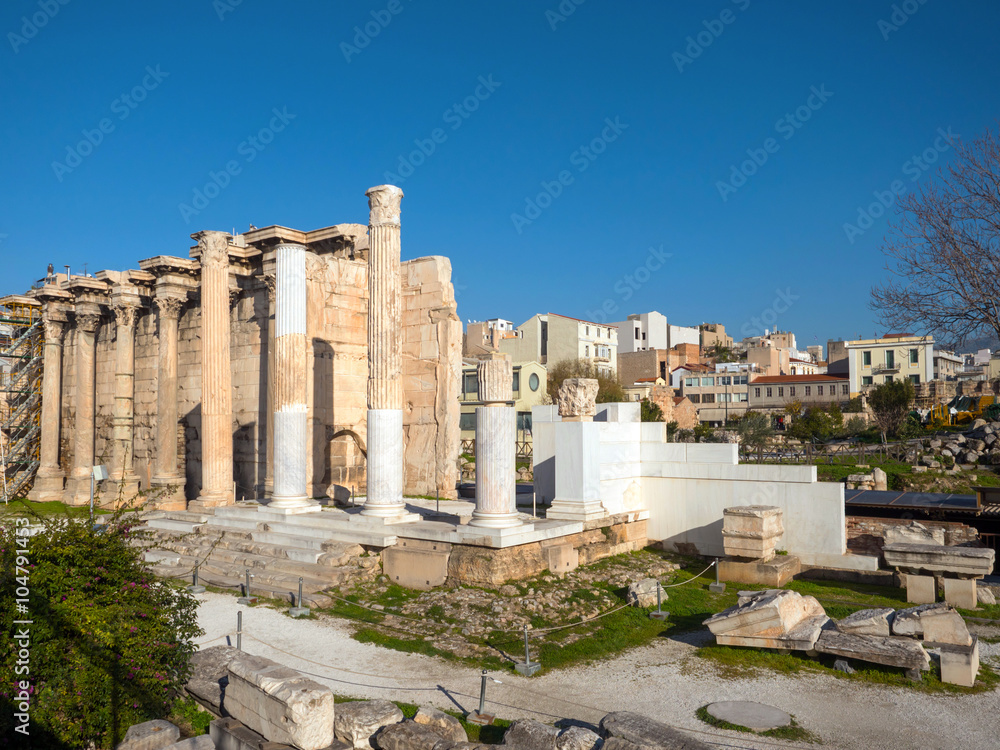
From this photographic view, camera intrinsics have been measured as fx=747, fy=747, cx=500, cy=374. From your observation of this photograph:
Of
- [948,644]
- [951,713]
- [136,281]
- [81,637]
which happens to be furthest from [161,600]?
[136,281]

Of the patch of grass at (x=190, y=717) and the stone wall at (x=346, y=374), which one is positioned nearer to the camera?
the patch of grass at (x=190, y=717)

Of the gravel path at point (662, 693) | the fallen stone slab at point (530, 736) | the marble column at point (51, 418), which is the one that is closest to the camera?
the fallen stone slab at point (530, 736)

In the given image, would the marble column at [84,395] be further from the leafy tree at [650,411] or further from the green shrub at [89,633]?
the leafy tree at [650,411]

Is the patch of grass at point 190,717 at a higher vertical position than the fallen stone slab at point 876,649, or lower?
lower

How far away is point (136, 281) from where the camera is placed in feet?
71.2

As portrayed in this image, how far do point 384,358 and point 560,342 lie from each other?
53.4 m

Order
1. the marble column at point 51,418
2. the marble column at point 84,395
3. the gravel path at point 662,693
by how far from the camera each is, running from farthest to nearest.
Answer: the marble column at point 51,418 < the marble column at point 84,395 < the gravel path at point 662,693

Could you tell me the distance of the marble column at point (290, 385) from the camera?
14.6 m

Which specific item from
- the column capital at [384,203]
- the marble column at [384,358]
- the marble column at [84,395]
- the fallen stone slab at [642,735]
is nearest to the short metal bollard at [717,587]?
the marble column at [384,358]

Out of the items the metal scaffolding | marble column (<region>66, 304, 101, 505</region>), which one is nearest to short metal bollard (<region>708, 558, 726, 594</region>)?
marble column (<region>66, 304, 101, 505</region>)

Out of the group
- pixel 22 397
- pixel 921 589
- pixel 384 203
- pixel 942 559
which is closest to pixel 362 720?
pixel 921 589

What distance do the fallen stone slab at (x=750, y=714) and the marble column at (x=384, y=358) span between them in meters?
7.14

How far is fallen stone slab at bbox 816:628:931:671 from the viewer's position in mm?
7629

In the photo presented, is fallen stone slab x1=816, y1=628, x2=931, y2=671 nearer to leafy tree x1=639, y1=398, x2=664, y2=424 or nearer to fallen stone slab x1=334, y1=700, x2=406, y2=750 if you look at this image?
fallen stone slab x1=334, y1=700, x2=406, y2=750
